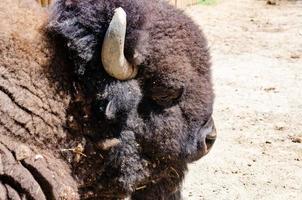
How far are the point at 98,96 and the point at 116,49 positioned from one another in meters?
0.28

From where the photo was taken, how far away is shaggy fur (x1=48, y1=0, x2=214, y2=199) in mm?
3168

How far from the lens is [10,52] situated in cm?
306

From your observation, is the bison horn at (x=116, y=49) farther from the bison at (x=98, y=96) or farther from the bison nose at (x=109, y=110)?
the bison nose at (x=109, y=110)

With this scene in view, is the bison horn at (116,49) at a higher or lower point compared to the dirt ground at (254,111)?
higher

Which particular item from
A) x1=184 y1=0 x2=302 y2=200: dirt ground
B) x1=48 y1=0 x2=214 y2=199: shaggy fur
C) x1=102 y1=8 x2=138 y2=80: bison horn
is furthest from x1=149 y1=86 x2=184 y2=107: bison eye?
x1=184 y1=0 x2=302 y2=200: dirt ground

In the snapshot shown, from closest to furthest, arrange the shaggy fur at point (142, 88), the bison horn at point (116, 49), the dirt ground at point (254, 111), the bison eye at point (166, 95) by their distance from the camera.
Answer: the bison horn at point (116, 49) < the shaggy fur at point (142, 88) < the bison eye at point (166, 95) < the dirt ground at point (254, 111)

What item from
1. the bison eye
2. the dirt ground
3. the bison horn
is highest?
the bison horn

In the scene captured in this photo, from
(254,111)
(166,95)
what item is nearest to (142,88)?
(166,95)

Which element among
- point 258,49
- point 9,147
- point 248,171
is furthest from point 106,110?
point 258,49

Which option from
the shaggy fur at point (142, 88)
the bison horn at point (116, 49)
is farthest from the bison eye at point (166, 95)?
the bison horn at point (116, 49)

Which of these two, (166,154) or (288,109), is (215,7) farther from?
(166,154)

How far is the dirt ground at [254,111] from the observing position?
204 inches

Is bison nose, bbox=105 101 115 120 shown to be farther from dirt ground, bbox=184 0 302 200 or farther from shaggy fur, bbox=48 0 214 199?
dirt ground, bbox=184 0 302 200

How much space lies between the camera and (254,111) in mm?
6746
